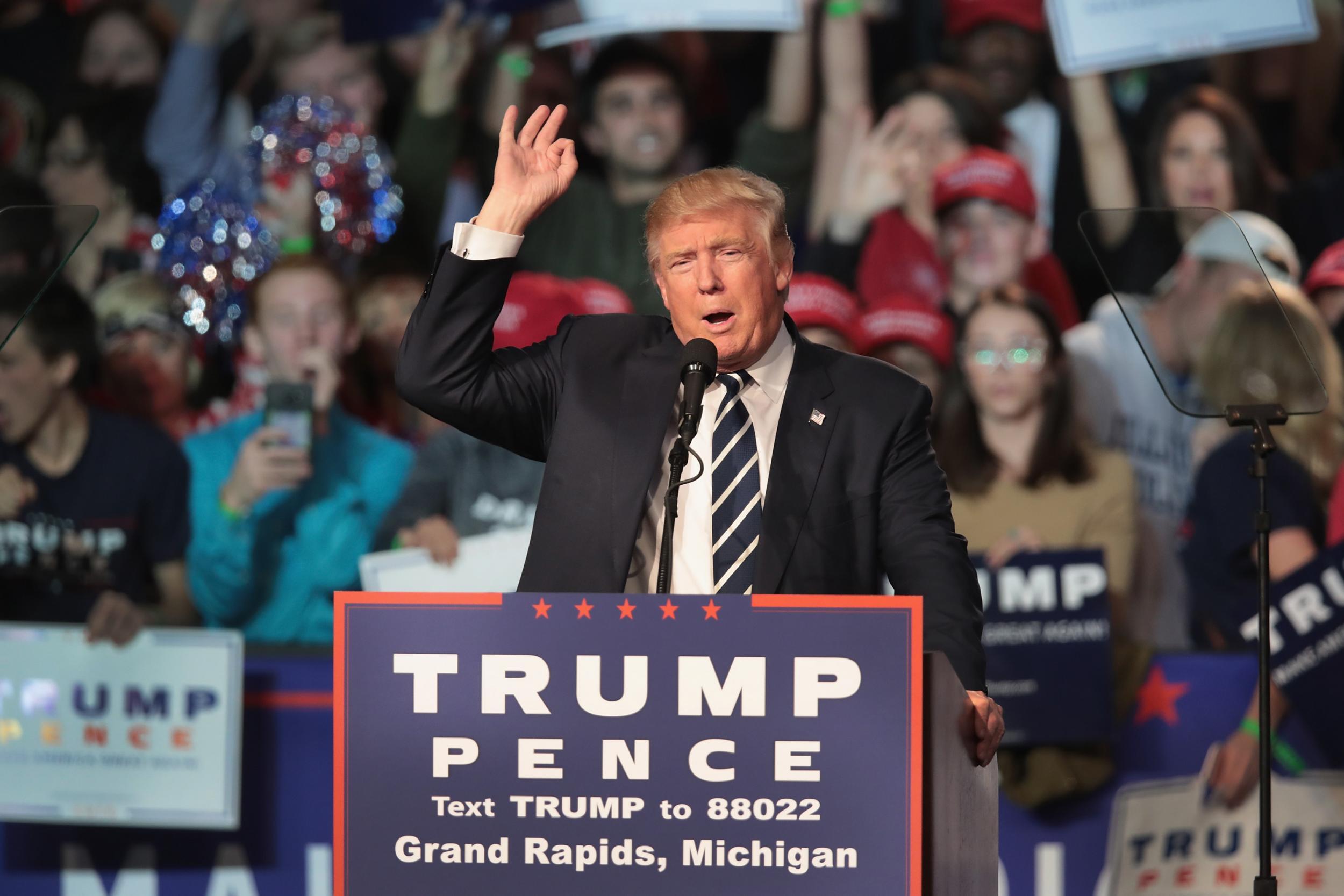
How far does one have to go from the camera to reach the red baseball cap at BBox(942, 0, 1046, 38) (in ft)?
15.9

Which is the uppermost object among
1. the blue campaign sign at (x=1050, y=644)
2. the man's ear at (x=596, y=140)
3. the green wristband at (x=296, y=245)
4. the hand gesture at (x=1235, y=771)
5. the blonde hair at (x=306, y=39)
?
the blonde hair at (x=306, y=39)

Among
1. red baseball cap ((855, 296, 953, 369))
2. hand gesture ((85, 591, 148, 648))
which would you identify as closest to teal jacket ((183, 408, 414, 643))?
hand gesture ((85, 591, 148, 648))

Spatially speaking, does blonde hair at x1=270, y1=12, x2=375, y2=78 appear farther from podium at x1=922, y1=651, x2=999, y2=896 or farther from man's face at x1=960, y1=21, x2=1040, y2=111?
podium at x1=922, y1=651, x2=999, y2=896

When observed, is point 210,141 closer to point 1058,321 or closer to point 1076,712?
point 1058,321

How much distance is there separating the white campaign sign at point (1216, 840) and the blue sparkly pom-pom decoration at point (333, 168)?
111 inches

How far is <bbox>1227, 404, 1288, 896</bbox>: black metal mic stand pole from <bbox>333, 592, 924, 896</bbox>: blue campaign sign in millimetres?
1508

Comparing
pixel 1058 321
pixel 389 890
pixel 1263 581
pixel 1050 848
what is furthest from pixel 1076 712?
pixel 389 890

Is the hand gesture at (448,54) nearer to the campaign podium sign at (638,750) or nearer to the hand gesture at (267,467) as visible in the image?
the hand gesture at (267,467)

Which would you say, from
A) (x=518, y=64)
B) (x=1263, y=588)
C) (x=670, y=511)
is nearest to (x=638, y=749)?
(x=670, y=511)

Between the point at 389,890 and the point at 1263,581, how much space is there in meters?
1.90

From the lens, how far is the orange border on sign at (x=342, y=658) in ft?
5.50

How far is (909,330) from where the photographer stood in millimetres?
4574

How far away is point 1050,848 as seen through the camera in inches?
170

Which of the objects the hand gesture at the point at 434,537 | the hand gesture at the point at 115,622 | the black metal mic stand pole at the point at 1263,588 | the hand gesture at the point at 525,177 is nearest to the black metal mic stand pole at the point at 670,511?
the hand gesture at the point at 525,177
